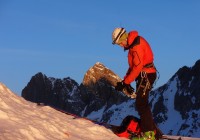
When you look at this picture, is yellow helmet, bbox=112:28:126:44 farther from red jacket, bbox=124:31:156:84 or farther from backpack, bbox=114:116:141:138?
backpack, bbox=114:116:141:138

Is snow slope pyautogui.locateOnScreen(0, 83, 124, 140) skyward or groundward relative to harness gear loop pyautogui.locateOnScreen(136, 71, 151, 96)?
groundward

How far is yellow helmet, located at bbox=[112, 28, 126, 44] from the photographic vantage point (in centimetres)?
1113

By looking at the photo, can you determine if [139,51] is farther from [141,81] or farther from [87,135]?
[87,135]

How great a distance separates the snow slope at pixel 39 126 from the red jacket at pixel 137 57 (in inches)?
66.2

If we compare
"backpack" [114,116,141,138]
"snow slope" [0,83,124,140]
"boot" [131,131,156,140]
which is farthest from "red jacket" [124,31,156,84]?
"snow slope" [0,83,124,140]

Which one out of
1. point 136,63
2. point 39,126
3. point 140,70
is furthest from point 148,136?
point 39,126

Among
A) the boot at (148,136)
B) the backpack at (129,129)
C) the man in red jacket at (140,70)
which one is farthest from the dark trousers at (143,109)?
the backpack at (129,129)

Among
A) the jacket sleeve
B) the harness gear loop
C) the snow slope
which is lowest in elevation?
the snow slope

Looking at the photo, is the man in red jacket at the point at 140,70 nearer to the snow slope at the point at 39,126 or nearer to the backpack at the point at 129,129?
the backpack at the point at 129,129

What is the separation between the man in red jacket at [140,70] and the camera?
10789 mm

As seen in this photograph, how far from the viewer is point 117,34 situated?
11.2 meters

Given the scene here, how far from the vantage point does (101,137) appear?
10609 millimetres

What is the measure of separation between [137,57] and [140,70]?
13.9 inches

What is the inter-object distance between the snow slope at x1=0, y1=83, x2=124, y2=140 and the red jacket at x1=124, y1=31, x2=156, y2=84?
1681 millimetres
